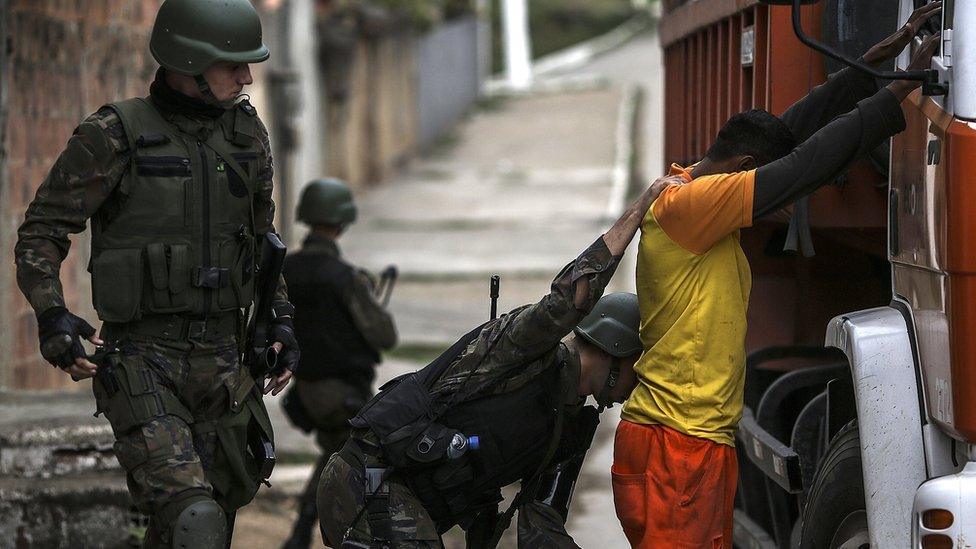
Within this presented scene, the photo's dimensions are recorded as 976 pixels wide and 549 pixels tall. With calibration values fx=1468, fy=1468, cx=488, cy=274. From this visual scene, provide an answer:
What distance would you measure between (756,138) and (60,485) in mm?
3101

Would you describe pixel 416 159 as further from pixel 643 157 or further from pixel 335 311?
pixel 335 311

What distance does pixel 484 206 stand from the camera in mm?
16250

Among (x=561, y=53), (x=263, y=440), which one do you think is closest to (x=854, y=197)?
(x=263, y=440)

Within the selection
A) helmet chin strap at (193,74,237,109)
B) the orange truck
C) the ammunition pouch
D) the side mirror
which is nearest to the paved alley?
the orange truck

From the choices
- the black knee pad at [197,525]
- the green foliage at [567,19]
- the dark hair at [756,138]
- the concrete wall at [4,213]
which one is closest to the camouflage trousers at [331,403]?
the concrete wall at [4,213]

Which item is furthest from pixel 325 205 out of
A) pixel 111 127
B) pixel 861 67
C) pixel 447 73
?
pixel 447 73

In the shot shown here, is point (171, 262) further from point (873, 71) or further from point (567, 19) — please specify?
point (567, 19)

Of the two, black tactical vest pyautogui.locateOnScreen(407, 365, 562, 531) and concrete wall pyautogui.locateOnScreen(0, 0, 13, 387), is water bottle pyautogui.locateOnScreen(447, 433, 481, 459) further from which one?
concrete wall pyautogui.locateOnScreen(0, 0, 13, 387)

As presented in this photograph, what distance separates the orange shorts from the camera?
3652 millimetres

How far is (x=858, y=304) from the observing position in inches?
171

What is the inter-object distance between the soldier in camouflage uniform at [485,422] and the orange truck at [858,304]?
23.2 inches

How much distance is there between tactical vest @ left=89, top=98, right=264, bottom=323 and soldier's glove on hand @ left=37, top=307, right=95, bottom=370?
0.59ft

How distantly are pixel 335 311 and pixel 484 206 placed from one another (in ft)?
34.4

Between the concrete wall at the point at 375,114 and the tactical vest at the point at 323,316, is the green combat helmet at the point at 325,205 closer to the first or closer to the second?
the tactical vest at the point at 323,316
